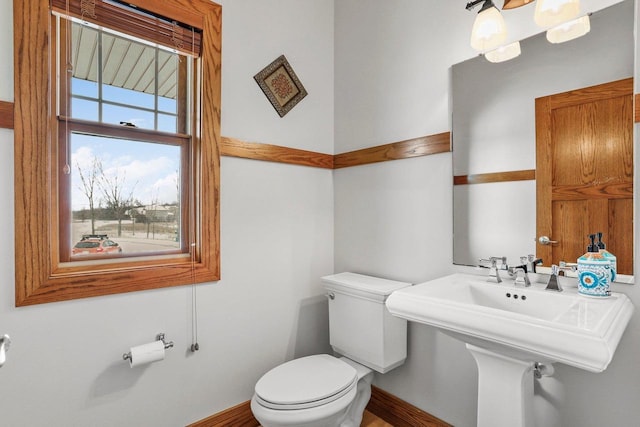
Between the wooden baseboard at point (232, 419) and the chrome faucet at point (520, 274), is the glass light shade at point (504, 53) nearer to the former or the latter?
the chrome faucet at point (520, 274)

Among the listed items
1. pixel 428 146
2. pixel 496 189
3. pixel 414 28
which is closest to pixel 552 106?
pixel 496 189

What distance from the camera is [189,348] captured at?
1.67m

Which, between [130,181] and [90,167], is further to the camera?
[130,181]

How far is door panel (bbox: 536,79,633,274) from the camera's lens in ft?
3.94

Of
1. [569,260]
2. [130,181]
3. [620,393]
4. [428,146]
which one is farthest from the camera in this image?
[428,146]

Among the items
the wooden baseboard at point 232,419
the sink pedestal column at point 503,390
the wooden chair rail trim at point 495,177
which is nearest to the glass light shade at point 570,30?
the wooden chair rail trim at point 495,177

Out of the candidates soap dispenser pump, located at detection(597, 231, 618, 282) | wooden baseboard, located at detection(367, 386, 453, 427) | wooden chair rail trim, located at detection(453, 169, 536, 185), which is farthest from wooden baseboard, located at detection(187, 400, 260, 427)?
soap dispenser pump, located at detection(597, 231, 618, 282)

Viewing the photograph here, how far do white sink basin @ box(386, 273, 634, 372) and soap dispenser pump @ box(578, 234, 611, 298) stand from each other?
1.3 inches

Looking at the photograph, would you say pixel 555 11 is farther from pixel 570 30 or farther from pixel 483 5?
pixel 483 5

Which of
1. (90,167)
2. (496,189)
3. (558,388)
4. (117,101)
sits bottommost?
(558,388)

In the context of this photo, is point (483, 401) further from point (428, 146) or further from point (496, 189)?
point (428, 146)

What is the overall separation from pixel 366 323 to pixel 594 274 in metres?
1.02

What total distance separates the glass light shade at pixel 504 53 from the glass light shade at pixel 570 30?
0.41 ft

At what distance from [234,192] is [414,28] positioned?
4.44 feet
